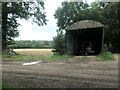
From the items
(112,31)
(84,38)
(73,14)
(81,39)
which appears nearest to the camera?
(112,31)

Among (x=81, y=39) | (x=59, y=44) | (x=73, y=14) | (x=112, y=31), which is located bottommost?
(x=59, y=44)

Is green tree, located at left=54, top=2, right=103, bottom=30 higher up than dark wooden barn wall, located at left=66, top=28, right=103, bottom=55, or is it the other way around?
green tree, located at left=54, top=2, right=103, bottom=30

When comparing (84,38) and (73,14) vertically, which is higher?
(73,14)

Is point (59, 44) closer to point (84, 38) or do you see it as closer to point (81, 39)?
point (81, 39)

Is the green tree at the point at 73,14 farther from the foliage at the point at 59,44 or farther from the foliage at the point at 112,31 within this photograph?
the foliage at the point at 59,44

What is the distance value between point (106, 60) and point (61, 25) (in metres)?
15.8

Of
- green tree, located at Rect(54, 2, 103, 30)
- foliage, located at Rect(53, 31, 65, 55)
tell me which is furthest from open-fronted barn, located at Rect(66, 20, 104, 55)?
green tree, located at Rect(54, 2, 103, 30)

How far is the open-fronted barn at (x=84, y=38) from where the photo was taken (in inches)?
947

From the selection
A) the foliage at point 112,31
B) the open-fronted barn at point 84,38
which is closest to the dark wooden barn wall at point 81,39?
the open-fronted barn at point 84,38

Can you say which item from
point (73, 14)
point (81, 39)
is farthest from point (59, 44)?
point (73, 14)

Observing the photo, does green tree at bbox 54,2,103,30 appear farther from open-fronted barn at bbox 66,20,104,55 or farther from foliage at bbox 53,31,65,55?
open-fronted barn at bbox 66,20,104,55

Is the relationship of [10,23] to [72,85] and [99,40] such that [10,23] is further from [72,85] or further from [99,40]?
[72,85]

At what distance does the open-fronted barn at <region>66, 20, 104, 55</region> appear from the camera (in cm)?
2404

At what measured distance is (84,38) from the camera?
27.2m
